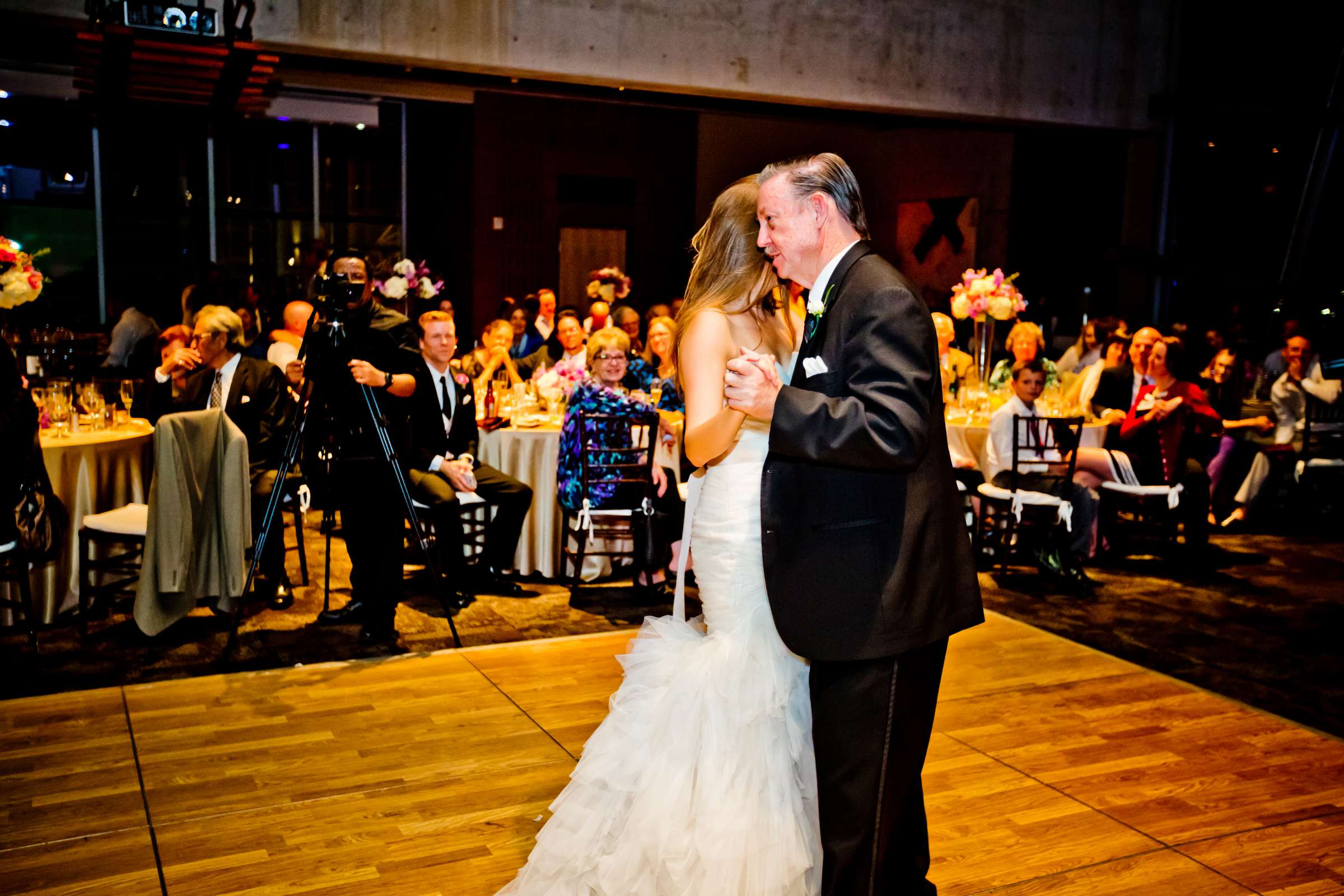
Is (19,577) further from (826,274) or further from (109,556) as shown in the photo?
(826,274)

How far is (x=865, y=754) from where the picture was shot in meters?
2.06

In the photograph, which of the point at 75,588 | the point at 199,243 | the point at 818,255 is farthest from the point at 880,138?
the point at 818,255

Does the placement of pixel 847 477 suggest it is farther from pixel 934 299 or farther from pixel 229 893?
pixel 934 299

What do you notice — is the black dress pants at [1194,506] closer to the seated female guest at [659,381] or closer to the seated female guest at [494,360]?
the seated female guest at [659,381]

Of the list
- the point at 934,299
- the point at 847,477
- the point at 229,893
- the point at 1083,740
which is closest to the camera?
the point at 847,477

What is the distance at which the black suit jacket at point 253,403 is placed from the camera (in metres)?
5.26

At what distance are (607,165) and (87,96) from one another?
257 inches

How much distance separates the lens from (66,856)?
9.47 ft

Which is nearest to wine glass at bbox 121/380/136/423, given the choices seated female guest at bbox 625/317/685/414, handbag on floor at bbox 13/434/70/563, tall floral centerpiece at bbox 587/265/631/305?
handbag on floor at bbox 13/434/70/563

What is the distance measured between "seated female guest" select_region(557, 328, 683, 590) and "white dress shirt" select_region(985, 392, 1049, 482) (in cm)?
188

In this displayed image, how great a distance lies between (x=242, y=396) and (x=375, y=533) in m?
1.12

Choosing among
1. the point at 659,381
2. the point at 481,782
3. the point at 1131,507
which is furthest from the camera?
the point at 1131,507

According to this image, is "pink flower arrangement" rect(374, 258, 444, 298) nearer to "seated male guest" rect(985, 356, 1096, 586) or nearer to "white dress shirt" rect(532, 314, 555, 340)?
"white dress shirt" rect(532, 314, 555, 340)

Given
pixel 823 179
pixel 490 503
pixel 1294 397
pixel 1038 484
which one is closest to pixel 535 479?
pixel 490 503
